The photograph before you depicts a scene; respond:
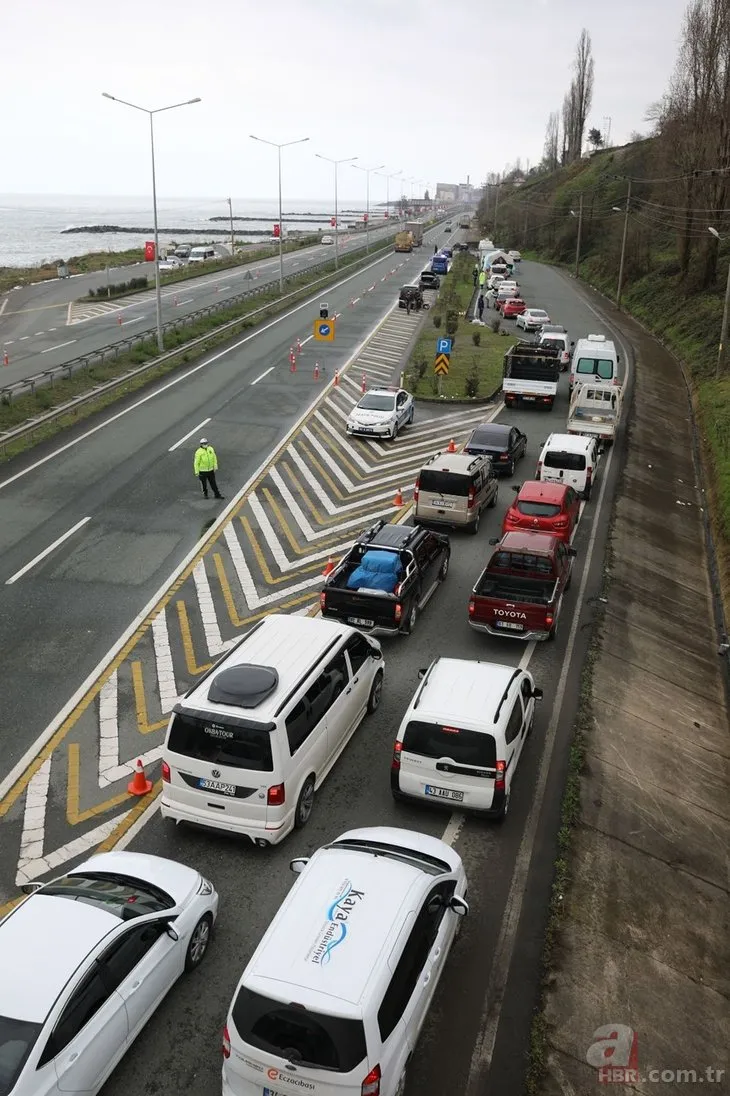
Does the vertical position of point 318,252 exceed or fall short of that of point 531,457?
it exceeds it

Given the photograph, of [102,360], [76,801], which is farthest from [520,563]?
[102,360]

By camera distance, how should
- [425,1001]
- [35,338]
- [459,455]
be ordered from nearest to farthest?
[425,1001] → [459,455] → [35,338]

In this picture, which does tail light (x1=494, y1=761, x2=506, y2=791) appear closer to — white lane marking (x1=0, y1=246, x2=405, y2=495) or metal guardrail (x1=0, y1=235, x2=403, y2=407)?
white lane marking (x1=0, y1=246, x2=405, y2=495)

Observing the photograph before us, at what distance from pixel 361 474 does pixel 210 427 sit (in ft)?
22.0

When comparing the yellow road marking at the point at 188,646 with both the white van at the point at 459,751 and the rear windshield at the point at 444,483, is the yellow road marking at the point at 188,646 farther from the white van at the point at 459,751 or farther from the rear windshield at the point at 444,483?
the rear windshield at the point at 444,483

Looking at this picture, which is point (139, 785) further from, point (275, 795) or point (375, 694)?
point (375, 694)

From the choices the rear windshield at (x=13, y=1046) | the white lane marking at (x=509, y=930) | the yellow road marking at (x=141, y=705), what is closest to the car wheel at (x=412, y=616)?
the white lane marking at (x=509, y=930)

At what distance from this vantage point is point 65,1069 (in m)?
6.46

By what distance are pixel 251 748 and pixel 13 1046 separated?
3.89 metres

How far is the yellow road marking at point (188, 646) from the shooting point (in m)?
14.2

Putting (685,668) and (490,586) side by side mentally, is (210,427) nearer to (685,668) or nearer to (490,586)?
(490,586)

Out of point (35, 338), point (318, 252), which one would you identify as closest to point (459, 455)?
point (35, 338)

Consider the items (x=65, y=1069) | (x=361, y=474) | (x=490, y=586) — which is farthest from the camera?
(x=361, y=474)

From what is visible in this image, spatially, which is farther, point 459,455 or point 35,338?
point 35,338
